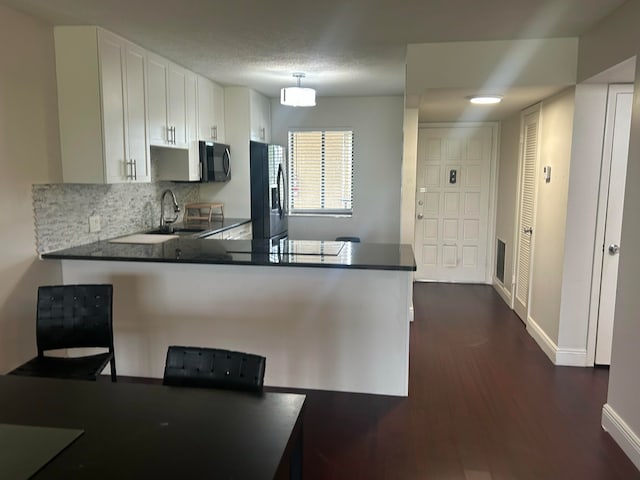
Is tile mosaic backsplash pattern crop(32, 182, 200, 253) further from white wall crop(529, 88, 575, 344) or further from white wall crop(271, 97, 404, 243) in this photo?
white wall crop(529, 88, 575, 344)

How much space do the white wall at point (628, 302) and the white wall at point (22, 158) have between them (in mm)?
3432

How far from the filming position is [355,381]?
307 centimetres

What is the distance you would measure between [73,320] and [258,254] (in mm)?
1149

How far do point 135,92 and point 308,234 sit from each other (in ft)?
10.4

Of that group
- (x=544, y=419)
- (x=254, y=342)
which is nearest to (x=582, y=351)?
(x=544, y=419)

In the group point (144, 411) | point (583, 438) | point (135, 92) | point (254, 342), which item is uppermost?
point (135, 92)

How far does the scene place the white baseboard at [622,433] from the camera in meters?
2.33

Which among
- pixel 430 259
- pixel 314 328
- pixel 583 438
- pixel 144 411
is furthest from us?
pixel 430 259

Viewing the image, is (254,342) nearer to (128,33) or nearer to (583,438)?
(583,438)

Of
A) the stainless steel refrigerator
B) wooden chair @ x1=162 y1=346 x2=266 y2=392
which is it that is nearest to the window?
the stainless steel refrigerator

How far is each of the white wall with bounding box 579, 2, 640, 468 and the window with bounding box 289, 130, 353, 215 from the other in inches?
143

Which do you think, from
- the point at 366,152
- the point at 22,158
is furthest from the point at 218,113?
the point at 22,158

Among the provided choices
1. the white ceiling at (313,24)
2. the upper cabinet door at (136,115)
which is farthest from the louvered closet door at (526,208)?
the upper cabinet door at (136,115)

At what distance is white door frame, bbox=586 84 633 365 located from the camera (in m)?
3.25
